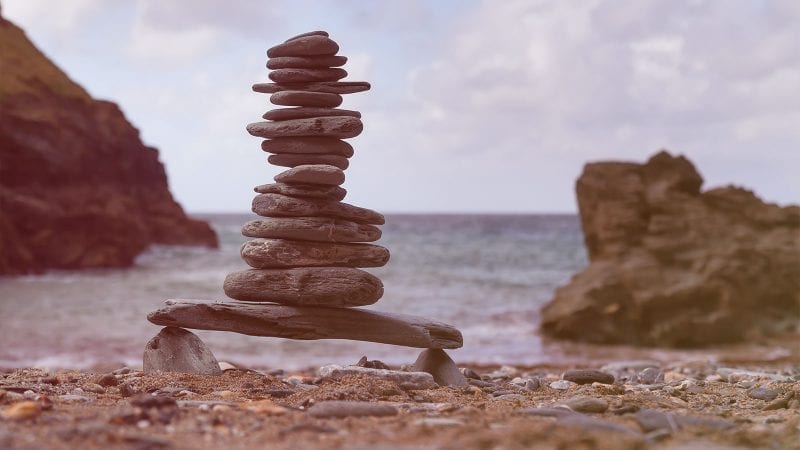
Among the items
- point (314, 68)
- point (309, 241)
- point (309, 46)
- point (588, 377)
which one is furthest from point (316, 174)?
point (588, 377)

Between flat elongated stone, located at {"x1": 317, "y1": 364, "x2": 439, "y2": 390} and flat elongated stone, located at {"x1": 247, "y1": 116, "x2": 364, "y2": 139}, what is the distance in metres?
2.63

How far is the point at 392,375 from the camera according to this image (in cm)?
952

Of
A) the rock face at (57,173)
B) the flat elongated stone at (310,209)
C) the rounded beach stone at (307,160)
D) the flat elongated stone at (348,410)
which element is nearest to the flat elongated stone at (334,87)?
the rounded beach stone at (307,160)

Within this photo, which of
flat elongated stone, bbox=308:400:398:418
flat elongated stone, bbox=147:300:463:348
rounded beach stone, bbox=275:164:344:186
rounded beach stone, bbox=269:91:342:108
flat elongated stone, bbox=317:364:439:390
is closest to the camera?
flat elongated stone, bbox=308:400:398:418

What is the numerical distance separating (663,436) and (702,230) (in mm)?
17523

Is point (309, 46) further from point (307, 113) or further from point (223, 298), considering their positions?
point (223, 298)

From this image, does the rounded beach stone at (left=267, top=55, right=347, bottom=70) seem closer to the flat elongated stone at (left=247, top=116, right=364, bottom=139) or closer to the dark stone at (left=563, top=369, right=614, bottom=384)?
the flat elongated stone at (left=247, top=116, right=364, bottom=139)

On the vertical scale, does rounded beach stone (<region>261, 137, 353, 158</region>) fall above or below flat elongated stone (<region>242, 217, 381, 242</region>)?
above

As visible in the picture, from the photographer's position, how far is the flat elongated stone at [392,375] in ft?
31.1

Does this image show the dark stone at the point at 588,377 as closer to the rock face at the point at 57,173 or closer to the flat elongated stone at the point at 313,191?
the flat elongated stone at the point at 313,191

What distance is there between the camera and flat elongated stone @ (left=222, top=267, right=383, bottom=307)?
33.6 feet

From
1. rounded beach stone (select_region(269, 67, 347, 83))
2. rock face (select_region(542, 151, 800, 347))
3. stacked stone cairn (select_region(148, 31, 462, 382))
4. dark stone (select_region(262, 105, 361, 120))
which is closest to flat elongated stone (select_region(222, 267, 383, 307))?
stacked stone cairn (select_region(148, 31, 462, 382))

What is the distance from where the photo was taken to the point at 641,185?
24016 mm

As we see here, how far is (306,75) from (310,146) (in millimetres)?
822
